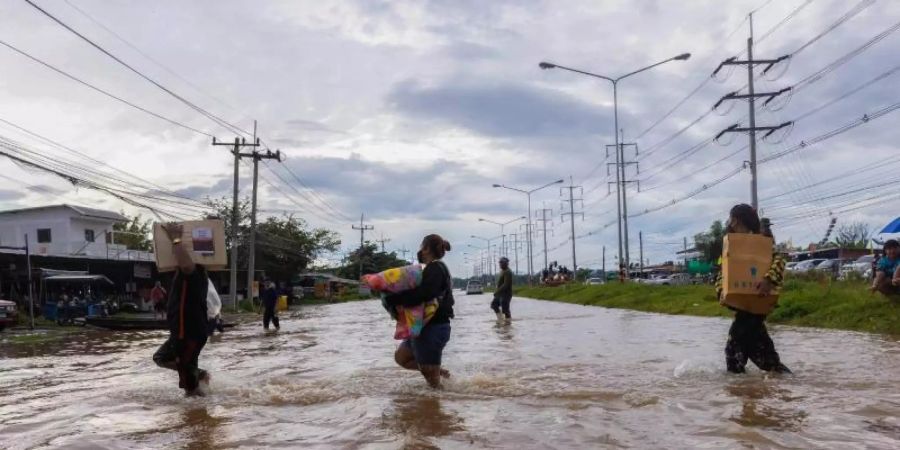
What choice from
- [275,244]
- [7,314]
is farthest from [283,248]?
[7,314]

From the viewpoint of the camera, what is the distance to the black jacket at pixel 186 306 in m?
6.64

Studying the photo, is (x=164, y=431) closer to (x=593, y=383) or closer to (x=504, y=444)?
(x=504, y=444)

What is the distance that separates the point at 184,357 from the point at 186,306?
437mm

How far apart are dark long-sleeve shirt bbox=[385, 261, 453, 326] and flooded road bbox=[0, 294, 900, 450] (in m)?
0.72

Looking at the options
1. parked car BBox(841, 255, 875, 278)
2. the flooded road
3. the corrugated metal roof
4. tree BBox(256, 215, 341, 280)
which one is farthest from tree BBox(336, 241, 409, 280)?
the flooded road

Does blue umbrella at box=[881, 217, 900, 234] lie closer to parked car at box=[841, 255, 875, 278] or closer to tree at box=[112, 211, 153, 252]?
parked car at box=[841, 255, 875, 278]

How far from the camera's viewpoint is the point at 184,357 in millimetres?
6645

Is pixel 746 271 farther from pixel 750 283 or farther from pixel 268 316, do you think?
pixel 268 316

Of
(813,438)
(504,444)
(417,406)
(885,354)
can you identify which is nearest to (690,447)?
(813,438)

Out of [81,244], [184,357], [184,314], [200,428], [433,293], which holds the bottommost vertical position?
[200,428]

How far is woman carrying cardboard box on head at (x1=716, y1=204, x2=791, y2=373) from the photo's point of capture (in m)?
6.73

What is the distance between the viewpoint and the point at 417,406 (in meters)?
6.11

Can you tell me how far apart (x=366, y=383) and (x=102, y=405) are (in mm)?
2421

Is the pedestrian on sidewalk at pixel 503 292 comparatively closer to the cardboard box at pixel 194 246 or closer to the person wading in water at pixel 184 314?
the cardboard box at pixel 194 246
